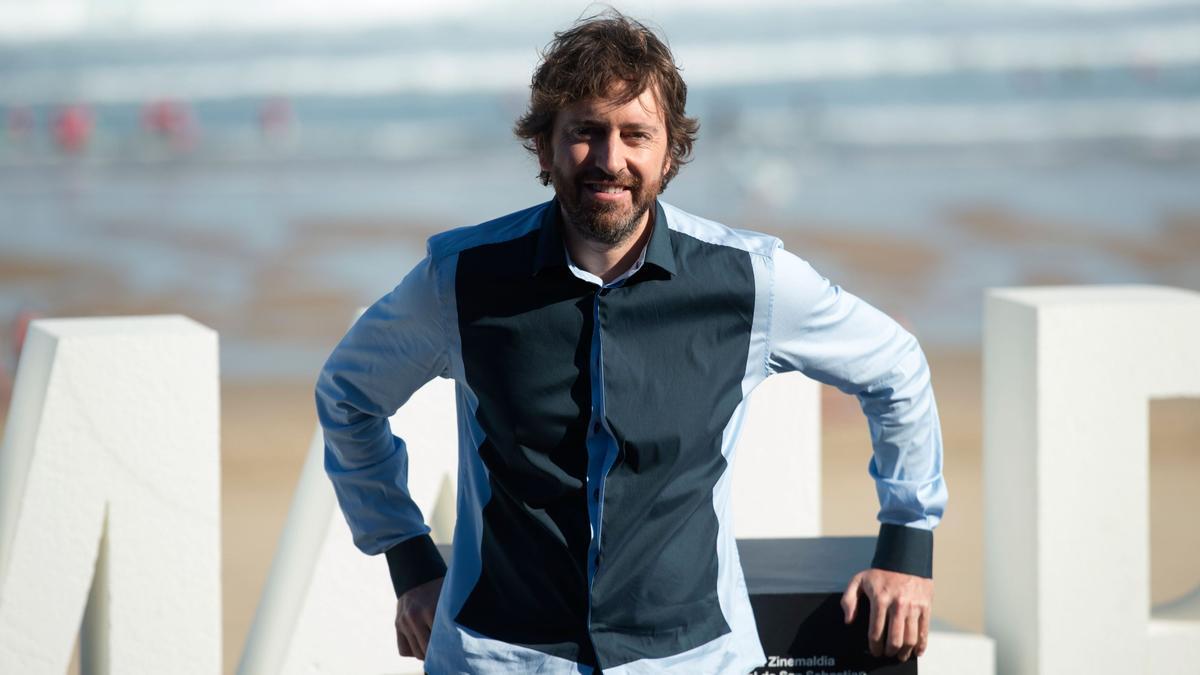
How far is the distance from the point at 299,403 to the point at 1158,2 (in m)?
34.4

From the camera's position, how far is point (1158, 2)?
38.8 metres

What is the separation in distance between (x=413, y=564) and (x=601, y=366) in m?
0.64

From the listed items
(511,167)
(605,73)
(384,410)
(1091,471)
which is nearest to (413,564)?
(384,410)

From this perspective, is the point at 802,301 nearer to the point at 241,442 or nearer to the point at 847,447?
the point at 847,447

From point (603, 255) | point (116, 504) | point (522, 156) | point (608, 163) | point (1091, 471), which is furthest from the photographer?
point (522, 156)

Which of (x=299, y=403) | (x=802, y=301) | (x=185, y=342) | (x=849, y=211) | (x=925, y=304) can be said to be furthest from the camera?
(x=849, y=211)

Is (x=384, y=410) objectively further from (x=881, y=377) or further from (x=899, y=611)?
(x=899, y=611)

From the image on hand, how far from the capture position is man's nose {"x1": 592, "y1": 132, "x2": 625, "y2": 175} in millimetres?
2414

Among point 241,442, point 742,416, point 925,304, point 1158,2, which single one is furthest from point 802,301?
point 1158,2

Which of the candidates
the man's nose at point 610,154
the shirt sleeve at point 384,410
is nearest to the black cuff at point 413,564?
the shirt sleeve at point 384,410

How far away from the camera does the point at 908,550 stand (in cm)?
277

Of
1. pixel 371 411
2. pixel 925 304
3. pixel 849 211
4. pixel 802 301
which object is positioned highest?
pixel 849 211

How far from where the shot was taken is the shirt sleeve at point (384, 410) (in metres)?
2.55

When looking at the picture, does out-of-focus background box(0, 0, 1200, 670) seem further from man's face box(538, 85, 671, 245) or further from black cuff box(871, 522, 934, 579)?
black cuff box(871, 522, 934, 579)
